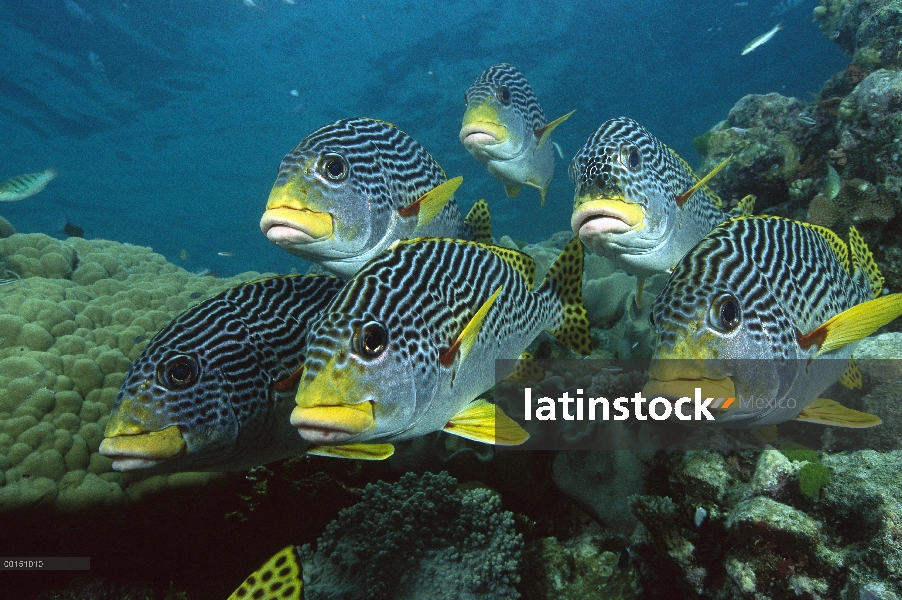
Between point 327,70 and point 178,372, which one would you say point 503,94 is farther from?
point 327,70

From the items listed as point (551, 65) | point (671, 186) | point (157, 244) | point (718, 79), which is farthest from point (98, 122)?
point (718, 79)

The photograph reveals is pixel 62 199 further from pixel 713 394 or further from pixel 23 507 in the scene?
pixel 713 394

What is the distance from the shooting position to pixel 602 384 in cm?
432

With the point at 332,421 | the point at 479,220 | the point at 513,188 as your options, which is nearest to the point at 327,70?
the point at 513,188

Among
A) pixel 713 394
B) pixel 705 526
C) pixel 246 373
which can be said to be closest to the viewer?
pixel 713 394

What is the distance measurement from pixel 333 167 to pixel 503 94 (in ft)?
6.72

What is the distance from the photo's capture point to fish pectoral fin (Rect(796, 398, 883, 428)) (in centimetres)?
261

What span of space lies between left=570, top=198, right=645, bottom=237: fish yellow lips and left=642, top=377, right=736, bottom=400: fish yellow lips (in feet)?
3.74

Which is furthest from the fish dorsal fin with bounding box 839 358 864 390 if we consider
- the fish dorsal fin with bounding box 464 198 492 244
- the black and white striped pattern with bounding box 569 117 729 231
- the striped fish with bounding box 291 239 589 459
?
the fish dorsal fin with bounding box 464 198 492 244

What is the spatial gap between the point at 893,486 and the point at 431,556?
9.69 ft

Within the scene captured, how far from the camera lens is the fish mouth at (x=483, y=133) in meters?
3.99

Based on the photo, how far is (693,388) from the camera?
6.81 ft

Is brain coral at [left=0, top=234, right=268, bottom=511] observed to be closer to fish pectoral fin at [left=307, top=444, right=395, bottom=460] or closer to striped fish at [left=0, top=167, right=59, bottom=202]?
fish pectoral fin at [left=307, top=444, right=395, bottom=460]

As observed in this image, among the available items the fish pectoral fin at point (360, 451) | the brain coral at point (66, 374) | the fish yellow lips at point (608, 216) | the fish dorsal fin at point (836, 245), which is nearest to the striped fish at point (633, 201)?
the fish yellow lips at point (608, 216)
